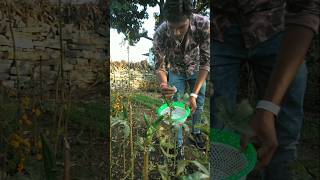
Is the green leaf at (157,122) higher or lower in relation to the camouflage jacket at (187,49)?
lower

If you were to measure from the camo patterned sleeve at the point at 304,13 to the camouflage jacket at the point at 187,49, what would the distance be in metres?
0.42

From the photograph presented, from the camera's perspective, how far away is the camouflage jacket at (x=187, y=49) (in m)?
2.54

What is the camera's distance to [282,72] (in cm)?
220

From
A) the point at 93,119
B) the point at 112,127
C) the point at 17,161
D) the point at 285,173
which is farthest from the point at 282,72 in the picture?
the point at 17,161

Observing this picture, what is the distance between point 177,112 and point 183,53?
26cm

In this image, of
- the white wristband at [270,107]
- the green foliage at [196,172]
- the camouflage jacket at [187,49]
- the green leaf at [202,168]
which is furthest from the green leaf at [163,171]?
the white wristband at [270,107]

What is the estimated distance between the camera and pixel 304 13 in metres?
2.15

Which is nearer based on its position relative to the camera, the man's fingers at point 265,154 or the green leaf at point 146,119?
the man's fingers at point 265,154

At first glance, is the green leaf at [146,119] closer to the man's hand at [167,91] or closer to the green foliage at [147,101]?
the green foliage at [147,101]

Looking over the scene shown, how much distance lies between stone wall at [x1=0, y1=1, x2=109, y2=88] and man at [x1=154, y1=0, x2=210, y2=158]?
49 cm

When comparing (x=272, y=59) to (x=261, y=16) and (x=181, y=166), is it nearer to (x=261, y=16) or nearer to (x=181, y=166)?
(x=261, y=16)

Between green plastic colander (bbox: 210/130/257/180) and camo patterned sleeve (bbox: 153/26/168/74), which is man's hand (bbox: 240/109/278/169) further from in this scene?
camo patterned sleeve (bbox: 153/26/168/74)

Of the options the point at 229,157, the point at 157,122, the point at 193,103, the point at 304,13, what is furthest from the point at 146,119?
the point at 304,13

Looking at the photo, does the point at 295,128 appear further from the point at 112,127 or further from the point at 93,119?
the point at 93,119
